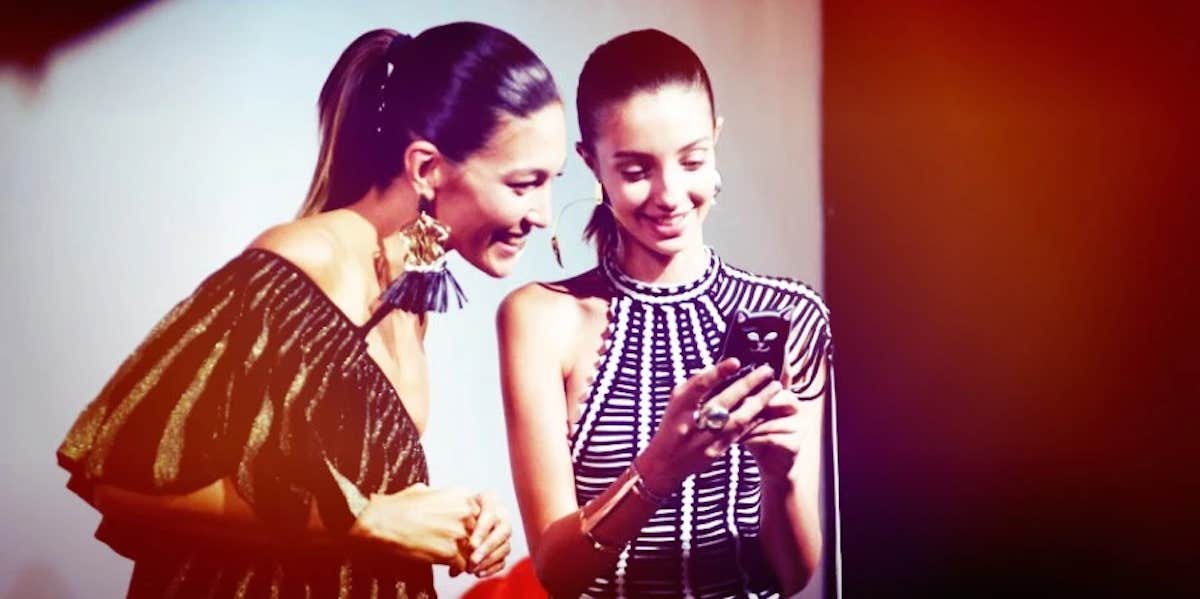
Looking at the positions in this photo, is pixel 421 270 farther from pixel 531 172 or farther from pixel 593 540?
pixel 593 540

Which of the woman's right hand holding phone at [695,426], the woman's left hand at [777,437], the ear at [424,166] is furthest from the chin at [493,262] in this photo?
the woman's left hand at [777,437]

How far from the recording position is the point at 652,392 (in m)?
1.54

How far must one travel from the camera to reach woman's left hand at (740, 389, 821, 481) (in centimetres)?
150

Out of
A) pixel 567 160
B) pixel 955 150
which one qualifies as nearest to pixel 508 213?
pixel 567 160

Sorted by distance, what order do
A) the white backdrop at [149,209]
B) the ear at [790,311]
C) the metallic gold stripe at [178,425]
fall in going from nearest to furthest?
the metallic gold stripe at [178,425], the white backdrop at [149,209], the ear at [790,311]

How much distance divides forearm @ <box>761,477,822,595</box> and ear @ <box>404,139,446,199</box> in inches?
23.2

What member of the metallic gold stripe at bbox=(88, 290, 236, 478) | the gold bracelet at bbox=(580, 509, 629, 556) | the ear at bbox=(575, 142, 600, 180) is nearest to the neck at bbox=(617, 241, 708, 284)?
the ear at bbox=(575, 142, 600, 180)

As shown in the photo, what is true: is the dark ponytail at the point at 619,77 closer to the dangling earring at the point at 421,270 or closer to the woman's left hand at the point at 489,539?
the dangling earring at the point at 421,270

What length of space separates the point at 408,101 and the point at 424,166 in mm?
83

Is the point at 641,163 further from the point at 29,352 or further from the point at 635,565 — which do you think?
the point at 29,352

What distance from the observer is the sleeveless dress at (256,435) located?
1.40 meters

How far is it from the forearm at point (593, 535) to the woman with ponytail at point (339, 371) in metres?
0.06

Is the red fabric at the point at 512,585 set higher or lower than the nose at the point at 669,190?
lower

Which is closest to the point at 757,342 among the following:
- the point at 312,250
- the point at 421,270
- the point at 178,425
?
the point at 421,270
